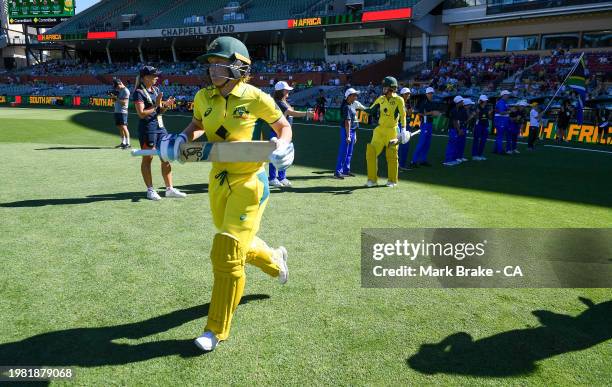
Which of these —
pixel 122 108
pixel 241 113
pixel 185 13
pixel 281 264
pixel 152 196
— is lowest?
pixel 152 196

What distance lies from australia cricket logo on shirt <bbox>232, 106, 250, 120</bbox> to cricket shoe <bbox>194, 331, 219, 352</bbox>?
1728 millimetres

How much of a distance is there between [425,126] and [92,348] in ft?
32.9

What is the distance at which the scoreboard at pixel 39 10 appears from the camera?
2221 inches

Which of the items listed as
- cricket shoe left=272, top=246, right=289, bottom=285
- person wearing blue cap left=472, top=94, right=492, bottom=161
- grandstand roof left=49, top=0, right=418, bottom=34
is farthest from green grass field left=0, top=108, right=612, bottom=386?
grandstand roof left=49, top=0, right=418, bottom=34

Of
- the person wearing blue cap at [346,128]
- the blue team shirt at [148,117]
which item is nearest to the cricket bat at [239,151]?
the blue team shirt at [148,117]

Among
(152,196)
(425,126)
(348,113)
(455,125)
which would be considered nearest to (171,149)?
(152,196)

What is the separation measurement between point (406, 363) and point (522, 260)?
2.71 m

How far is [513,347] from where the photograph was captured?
3.37 m

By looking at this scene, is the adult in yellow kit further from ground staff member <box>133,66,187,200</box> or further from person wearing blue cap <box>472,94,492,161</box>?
person wearing blue cap <box>472,94,492,161</box>

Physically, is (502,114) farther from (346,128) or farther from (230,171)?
(230,171)

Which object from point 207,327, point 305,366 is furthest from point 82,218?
point 305,366

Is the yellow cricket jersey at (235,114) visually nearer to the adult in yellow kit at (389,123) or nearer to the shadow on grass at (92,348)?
the shadow on grass at (92,348)

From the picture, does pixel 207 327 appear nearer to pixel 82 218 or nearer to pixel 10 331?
pixel 10 331

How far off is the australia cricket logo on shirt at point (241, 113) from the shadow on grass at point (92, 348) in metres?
1.85
